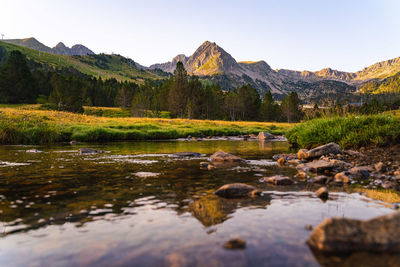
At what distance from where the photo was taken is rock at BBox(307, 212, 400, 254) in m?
4.40

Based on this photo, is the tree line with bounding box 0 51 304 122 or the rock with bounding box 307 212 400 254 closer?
the rock with bounding box 307 212 400 254

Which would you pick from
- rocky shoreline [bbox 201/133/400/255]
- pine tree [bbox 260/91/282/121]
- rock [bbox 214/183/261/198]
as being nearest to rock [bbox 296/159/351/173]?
rocky shoreline [bbox 201/133/400/255]

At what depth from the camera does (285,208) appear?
704 centimetres

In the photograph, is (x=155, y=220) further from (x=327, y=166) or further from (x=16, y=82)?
(x=16, y=82)

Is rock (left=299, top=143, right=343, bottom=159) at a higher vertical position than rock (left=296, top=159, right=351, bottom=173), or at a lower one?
higher

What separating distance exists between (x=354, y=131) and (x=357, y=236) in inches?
606

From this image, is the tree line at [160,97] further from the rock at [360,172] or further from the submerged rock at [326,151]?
the rock at [360,172]

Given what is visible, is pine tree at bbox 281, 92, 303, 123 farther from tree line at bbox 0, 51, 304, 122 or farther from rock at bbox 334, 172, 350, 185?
rock at bbox 334, 172, 350, 185

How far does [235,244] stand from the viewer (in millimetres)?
4848

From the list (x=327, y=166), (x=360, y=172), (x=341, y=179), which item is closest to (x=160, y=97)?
(x=327, y=166)

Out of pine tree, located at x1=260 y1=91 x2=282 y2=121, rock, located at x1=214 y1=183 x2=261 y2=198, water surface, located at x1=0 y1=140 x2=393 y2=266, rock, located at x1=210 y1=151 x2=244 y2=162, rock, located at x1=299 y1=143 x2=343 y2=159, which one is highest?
pine tree, located at x1=260 y1=91 x2=282 y2=121

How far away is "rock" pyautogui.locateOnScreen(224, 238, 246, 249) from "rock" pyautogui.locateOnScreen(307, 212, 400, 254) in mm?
1213

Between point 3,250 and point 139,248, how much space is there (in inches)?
98.0

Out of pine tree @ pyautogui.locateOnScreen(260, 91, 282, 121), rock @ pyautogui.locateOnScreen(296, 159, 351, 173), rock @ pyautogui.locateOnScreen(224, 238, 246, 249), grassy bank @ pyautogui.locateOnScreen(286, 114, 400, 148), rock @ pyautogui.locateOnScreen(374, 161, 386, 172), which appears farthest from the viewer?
pine tree @ pyautogui.locateOnScreen(260, 91, 282, 121)
